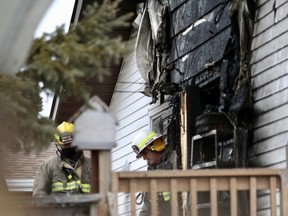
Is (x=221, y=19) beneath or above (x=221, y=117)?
above

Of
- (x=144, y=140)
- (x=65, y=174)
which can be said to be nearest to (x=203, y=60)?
(x=144, y=140)

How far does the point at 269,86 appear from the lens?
7531mm

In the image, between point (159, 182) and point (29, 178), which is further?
point (29, 178)

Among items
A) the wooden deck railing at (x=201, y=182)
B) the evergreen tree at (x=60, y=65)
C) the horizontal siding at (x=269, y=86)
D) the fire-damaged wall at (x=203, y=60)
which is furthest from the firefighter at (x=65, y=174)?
the evergreen tree at (x=60, y=65)

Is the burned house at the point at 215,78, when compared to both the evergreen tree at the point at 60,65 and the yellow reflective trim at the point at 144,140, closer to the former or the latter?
the yellow reflective trim at the point at 144,140

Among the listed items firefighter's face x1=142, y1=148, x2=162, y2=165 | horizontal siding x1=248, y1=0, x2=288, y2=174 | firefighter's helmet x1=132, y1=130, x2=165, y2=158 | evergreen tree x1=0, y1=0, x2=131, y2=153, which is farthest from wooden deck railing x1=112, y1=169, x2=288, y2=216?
firefighter's helmet x1=132, y1=130, x2=165, y2=158

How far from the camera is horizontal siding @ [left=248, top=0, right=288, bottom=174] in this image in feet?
23.7

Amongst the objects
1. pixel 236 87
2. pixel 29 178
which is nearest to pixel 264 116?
pixel 236 87

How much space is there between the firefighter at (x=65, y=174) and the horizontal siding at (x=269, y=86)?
1655 millimetres

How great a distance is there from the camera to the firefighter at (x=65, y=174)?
765 cm

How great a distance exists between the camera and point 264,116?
762 centimetres

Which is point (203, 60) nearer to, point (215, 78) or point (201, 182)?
point (215, 78)

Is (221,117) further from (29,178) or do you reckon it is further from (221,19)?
(29,178)

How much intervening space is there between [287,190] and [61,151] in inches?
108
